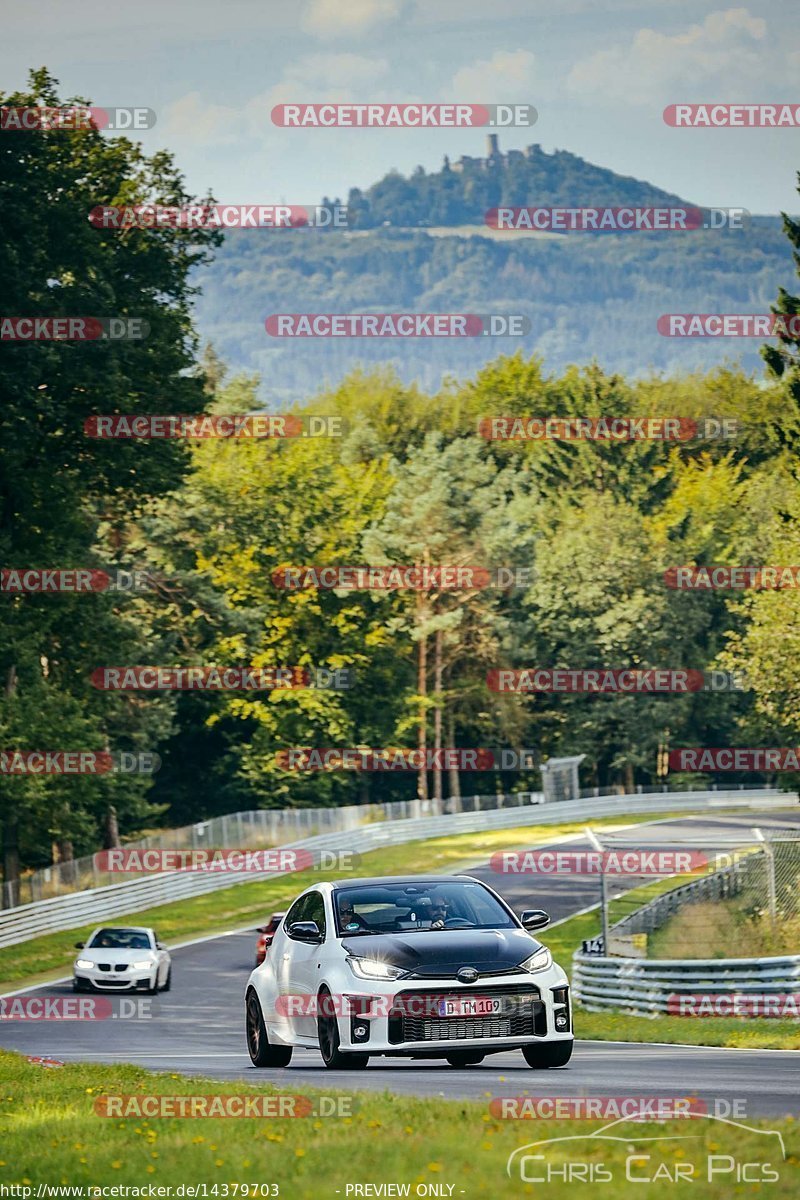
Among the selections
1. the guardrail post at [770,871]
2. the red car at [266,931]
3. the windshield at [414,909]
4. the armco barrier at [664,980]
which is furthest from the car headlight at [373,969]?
the guardrail post at [770,871]

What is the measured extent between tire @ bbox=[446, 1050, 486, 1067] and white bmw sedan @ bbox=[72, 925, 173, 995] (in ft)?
60.3

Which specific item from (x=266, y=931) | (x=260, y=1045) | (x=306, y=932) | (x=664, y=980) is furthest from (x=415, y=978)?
(x=664, y=980)

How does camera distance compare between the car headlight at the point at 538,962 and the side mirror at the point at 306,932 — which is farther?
the side mirror at the point at 306,932

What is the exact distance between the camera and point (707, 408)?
405 ft

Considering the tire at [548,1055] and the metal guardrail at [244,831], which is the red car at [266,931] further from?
the metal guardrail at [244,831]

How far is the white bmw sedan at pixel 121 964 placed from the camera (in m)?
33.6

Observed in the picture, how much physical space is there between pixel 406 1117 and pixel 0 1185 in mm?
2527

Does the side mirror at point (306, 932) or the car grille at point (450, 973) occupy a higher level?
the side mirror at point (306, 932)

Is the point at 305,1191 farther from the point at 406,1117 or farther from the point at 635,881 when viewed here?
the point at 635,881

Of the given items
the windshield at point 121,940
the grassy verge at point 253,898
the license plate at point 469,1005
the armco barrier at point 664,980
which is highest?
the license plate at point 469,1005

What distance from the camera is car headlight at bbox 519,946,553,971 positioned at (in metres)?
14.0

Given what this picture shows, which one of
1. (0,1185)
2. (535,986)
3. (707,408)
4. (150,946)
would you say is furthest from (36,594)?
(707,408)

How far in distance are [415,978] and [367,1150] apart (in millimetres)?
3880

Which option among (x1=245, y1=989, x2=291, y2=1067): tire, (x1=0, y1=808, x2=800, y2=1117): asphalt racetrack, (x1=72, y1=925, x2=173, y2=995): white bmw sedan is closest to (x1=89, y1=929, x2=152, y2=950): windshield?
(x1=72, y1=925, x2=173, y2=995): white bmw sedan
